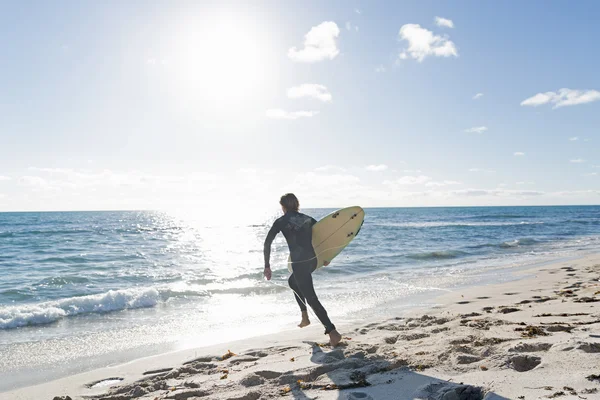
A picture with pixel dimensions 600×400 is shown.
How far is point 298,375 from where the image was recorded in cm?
392

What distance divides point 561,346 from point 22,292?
12.6 m

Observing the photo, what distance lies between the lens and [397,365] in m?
3.92

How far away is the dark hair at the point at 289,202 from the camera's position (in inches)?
209

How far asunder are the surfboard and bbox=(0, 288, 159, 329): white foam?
5366 mm

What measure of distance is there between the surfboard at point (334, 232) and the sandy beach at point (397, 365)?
1.20 metres

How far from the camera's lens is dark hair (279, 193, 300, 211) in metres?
5.30

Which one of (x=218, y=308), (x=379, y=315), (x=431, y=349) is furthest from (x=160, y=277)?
(x=431, y=349)

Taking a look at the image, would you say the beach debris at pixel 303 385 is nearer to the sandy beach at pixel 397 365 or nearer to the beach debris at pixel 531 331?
the sandy beach at pixel 397 365

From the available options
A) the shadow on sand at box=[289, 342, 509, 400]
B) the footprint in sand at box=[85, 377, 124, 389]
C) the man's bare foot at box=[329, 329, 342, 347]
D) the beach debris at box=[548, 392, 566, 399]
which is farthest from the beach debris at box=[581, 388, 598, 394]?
the footprint in sand at box=[85, 377, 124, 389]

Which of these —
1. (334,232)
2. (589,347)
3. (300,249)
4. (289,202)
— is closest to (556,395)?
(589,347)

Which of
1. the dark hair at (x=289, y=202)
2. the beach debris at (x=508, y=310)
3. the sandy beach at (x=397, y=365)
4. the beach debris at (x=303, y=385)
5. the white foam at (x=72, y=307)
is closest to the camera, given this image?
the sandy beach at (x=397, y=365)

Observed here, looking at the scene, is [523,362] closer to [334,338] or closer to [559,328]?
[559,328]

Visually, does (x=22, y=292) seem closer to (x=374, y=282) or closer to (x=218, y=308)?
(x=218, y=308)

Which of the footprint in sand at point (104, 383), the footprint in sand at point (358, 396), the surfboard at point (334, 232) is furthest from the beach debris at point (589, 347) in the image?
the footprint in sand at point (104, 383)
